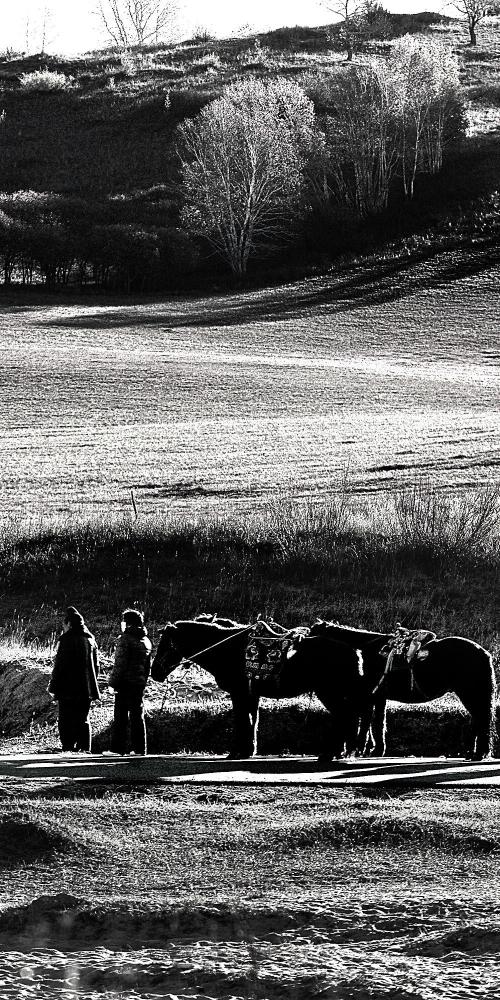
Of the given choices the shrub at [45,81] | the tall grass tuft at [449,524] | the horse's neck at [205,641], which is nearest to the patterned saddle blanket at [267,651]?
the horse's neck at [205,641]

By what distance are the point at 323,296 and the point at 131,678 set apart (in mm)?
56781

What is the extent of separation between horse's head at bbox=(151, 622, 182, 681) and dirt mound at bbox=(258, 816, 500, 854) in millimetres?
3869

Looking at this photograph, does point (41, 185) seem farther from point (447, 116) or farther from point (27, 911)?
point (27, 911)

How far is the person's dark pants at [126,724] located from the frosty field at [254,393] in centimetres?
1534

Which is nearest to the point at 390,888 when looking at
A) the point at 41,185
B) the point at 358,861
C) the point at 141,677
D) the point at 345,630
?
the point at 358,861

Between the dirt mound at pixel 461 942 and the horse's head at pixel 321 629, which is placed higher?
the horse's head at pixel 321 629

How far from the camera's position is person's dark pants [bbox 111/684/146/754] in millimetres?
15664

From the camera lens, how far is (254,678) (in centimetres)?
1478

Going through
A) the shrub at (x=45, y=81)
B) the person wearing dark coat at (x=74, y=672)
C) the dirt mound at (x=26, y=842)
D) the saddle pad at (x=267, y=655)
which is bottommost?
the dirt mound at (x=26, y=842)

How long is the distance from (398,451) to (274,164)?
43.4 metres

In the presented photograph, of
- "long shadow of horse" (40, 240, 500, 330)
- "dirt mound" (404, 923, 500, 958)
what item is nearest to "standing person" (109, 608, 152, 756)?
"dirt mound" (404, 923, 500, 958)

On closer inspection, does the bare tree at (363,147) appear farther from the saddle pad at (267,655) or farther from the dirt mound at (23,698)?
the saddle pad at (267,655)

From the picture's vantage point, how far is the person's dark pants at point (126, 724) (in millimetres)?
15664

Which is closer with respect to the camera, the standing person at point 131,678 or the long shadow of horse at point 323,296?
the standing person at point 131,678
